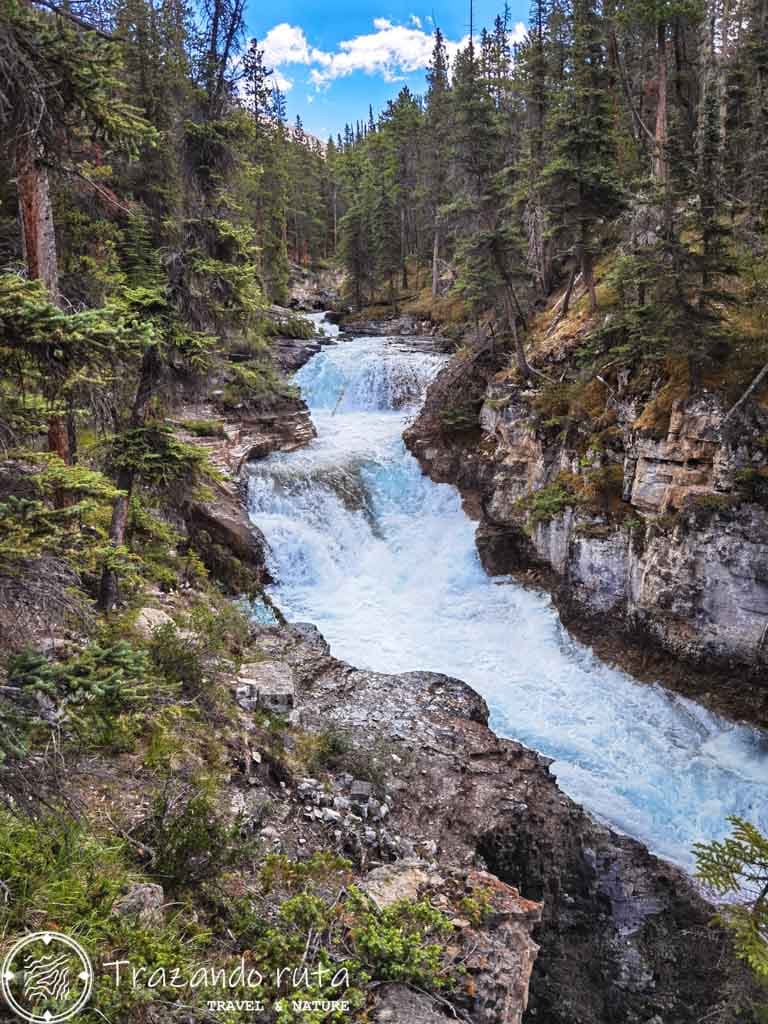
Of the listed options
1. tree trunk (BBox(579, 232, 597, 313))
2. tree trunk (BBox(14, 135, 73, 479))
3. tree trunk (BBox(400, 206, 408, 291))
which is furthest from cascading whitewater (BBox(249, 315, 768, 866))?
tree trunk (BBox(400, 206, 408, 291))

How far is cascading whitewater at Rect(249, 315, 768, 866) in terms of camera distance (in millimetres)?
11352

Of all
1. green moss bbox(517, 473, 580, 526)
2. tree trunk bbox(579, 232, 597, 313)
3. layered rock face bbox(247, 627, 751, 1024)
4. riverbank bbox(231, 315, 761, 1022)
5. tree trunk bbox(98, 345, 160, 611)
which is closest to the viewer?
layered rock face bbox(247, 627, 751, 1024)

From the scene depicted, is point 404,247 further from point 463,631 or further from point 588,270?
point 463,631

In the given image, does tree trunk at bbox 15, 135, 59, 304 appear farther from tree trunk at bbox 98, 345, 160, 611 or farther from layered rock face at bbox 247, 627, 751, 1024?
layered rock face at bbox 247, 627, 751, 1024

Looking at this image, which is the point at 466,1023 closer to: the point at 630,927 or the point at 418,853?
the point at 418,853

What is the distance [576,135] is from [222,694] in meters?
18.7

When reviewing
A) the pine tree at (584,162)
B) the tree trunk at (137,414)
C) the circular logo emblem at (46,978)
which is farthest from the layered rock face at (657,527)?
the circular logo emblem at (46,978)

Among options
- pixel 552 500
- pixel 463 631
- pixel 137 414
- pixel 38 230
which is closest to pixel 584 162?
pixel 552 500

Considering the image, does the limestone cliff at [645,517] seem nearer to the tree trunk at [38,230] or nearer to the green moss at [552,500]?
the green moss at [552,500]

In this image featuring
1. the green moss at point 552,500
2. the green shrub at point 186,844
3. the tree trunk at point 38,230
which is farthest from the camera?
the green moss at point 552,500

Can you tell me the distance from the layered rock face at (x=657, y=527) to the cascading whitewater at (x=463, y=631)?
→ 1354 mm

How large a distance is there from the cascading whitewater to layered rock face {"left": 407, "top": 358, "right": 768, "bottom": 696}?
1354mm

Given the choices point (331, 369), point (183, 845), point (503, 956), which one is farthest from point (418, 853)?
point (331, 369)

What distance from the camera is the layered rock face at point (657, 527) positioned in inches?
474
